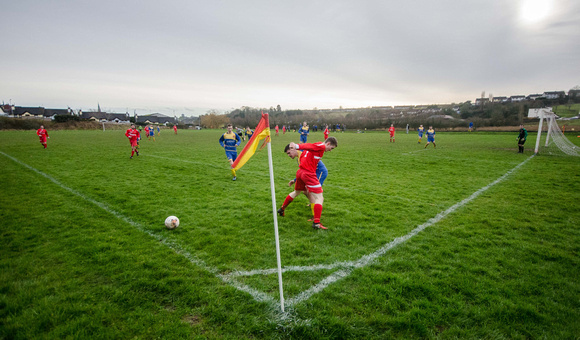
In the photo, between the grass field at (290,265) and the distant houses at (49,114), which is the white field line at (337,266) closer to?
the grass field at (290,265)

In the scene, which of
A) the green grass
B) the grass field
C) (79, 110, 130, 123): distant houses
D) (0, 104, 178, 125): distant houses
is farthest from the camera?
(79, 110, 130, 123): distant houses

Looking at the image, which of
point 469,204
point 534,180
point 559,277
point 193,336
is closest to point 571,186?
point 534,180

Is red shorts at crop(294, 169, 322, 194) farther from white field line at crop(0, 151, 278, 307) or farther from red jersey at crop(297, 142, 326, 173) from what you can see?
white field line at crop(0, 151, 278, 307)

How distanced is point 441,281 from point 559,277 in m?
1.79

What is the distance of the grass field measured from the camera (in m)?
2.88

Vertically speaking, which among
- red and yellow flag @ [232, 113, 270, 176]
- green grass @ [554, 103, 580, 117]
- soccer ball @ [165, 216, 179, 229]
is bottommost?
soccer ball @ [165, 216, 179, 229]

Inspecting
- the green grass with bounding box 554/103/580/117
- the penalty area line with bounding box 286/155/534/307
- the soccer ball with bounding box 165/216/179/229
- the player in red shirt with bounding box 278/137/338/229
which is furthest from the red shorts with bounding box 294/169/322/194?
the green grass with bounding box 554/103/580/117

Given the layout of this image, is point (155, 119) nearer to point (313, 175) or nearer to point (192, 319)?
point (313, 175)

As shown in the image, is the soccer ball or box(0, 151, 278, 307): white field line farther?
the soccer ball

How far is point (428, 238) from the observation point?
5.00 m

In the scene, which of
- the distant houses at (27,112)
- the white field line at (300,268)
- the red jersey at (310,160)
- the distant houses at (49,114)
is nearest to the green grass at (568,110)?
the white field line at (300,268)

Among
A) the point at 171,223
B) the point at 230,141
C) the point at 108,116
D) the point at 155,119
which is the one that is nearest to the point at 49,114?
the point at 108,116

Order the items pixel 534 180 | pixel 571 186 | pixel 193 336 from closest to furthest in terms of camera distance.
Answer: pixel 193 336, pixel 571 186, pixel 534 180

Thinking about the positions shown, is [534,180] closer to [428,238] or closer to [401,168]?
[401,168]
